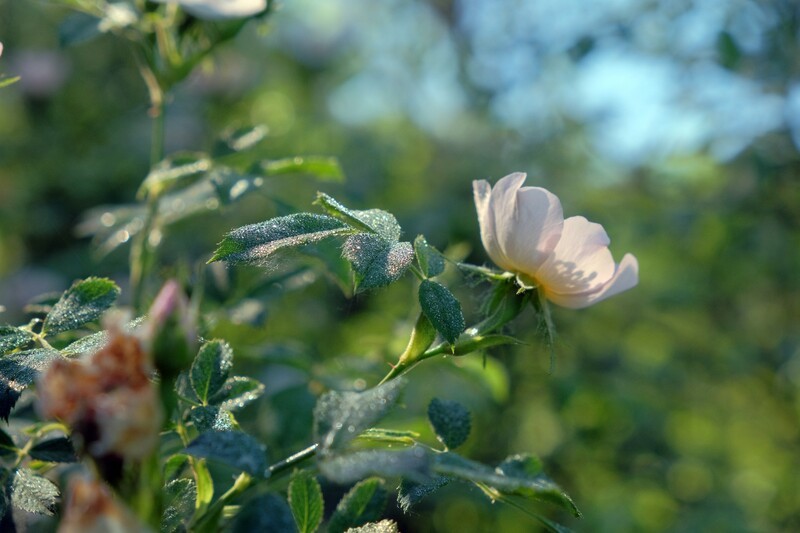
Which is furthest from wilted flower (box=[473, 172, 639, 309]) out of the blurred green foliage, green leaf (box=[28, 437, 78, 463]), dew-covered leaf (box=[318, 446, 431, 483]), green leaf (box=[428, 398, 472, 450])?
the blurred green foliage

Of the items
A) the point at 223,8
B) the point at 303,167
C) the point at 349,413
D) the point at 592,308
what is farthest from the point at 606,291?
the point at 592,308

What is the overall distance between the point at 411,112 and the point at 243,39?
2.79ft

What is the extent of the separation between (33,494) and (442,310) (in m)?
0.27

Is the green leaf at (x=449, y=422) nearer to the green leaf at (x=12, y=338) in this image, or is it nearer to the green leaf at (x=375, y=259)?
the green leaf at (x=375, y=259)

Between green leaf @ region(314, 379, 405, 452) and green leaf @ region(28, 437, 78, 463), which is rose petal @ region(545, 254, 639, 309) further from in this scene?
green leaf @ region(28, 437, 78, 463)

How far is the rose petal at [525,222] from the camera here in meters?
0.59

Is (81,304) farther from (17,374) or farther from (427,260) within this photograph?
(427,260)

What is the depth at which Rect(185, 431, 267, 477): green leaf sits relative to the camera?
1.39 ft

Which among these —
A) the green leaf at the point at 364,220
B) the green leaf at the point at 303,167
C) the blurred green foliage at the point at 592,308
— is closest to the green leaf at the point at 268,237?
the green leaf at the point at 364,220

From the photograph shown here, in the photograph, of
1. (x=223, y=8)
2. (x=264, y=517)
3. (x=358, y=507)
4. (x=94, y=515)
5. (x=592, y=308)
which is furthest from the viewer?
(x=592, y=308)

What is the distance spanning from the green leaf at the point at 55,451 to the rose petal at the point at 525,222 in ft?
1.05

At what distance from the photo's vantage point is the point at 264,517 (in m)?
0.45

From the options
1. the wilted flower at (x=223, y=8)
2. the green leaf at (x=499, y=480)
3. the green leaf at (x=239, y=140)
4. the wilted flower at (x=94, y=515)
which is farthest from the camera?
the green leaf at (x=239, y=140)

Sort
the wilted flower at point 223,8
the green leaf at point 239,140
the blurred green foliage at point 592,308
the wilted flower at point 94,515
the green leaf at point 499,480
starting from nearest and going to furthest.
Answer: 1. the wilted flower at point 94,515
2. the green leaf at point 499,480
3. the wilted flower at point 223,8
4. the green leaf at point 239,140
5. the blurred green foliage at point 592,308
